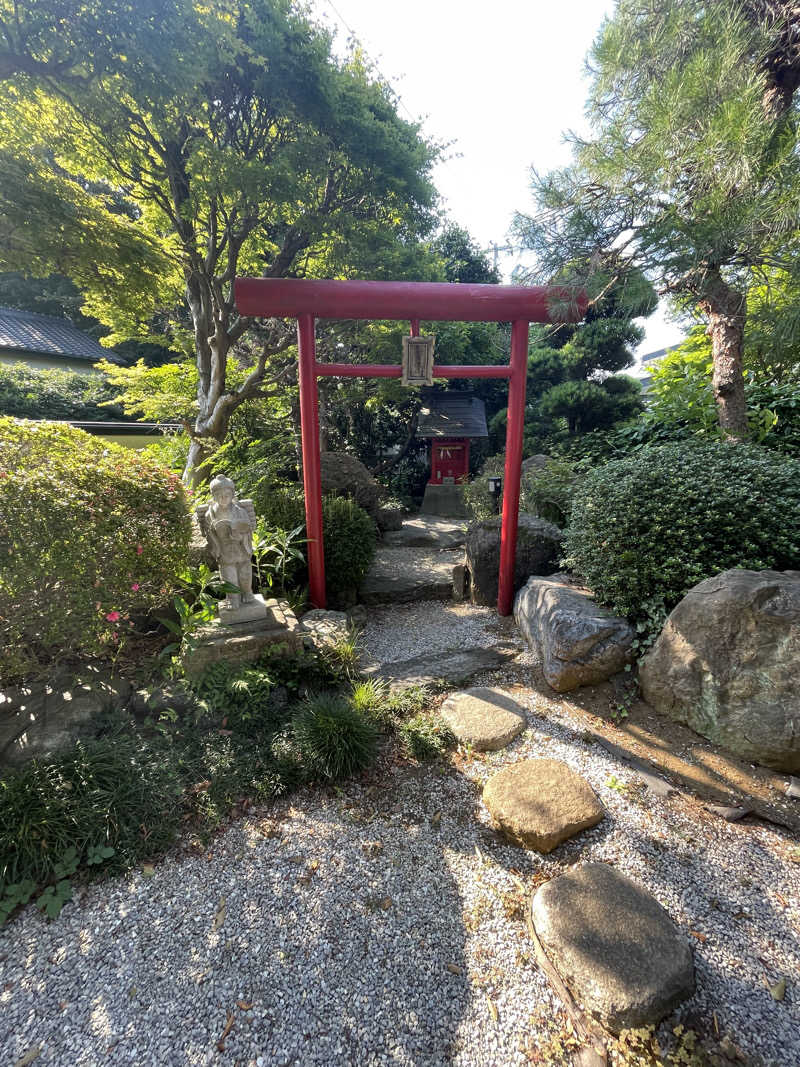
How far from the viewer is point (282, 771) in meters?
2.46

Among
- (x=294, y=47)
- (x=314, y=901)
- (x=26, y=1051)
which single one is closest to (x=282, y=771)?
(x=314, y=901)

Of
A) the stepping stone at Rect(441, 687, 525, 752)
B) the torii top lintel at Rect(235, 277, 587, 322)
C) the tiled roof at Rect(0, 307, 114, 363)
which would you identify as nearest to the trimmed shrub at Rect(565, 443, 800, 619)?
the stepping stone at Rect(441, 687, 525, 752)

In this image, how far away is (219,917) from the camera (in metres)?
1.82

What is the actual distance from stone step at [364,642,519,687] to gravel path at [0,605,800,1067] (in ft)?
3.53

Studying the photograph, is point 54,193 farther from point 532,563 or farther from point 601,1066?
point 601,1066

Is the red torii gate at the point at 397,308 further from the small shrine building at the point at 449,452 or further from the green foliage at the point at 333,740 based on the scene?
the small shrine building at the point at 449,452

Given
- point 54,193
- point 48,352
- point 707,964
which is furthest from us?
point 48,352

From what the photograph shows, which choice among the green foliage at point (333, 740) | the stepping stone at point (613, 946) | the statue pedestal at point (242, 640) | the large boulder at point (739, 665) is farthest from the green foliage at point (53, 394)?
the stepping stone at point (613, 946)

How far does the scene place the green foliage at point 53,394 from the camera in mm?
10484

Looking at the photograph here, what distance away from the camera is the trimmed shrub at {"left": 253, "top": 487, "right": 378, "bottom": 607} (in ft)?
15.2

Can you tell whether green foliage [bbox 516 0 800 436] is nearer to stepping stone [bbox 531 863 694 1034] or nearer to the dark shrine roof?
stepping stone [bbox 531 863 694 1034]

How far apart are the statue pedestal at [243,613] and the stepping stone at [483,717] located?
150cm

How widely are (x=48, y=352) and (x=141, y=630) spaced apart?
13942 mm

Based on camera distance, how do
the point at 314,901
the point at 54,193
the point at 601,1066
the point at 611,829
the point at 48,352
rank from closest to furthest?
the point at 601,1066
the point at 314,901
the point at 611,829
the point at 54,193
the point at 48,352
